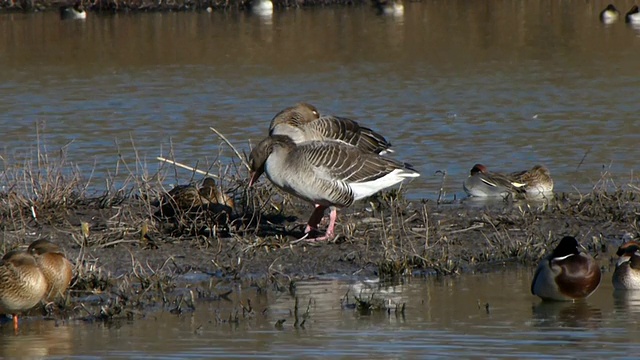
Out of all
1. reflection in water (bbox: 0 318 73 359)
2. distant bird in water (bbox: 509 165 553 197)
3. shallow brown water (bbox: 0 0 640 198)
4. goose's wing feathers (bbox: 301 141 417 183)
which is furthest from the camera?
shallow brown water (bbox: 0 0 640 198)

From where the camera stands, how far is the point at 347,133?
12.8m

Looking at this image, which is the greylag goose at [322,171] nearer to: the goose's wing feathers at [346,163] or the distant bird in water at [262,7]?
the goose's wing feathers at [346,163]

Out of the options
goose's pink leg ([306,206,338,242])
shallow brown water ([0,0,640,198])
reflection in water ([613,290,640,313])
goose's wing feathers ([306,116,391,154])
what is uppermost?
goose's wing feathers ([306,116,391,154])

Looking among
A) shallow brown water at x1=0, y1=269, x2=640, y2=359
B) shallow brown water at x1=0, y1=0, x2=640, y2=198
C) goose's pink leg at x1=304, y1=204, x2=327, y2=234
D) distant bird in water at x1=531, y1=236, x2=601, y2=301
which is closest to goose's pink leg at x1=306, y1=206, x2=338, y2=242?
goose's pink leg at x1=304, y1=204, x2=327, y2=234

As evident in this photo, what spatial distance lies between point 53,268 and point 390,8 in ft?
101

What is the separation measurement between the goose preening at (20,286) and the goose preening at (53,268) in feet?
0.62

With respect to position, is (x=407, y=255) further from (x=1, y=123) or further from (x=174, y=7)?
(x=174, y=7)

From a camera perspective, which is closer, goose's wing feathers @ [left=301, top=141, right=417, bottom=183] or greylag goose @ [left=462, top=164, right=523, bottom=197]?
goose's wing feathers @ [left=301, top=141, right=417, bottom=183]

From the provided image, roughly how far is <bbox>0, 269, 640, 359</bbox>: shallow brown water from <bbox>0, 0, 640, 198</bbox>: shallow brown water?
139 inches

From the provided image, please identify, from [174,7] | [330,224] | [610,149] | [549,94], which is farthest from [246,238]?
[174,7]

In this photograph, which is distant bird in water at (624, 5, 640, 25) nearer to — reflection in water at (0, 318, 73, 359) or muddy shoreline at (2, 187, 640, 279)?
muddy shoreline at (2, 187, 640, 279)

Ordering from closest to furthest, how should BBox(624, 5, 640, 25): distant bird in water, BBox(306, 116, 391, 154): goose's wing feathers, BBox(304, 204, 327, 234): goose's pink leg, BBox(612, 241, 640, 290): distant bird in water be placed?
BBox(612, 241, 640, 290): distant bird in water < BBox(304, 204, 327, 234): goose's pink leg < BBox(306, 116, 391, 154): goose's wing feathers < BBox(624, 5, 640, 25): distant bird in water

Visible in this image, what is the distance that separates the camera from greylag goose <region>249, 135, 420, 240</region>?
33.6 ft

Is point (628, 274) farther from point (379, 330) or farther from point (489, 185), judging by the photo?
point (489, 185)
